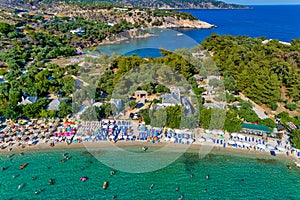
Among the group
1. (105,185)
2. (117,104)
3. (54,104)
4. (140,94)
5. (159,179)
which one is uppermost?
(140,94)

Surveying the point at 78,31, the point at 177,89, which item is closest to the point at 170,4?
the point at 78,31

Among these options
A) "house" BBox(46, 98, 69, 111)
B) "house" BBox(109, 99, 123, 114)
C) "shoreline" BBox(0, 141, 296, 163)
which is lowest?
"shoreline" BBox(0, 141, 296, 163)

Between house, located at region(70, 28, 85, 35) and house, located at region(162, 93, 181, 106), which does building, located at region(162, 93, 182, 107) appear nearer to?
house, located at region(162, 93, 181, 106)

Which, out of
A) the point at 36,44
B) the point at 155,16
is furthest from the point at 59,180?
the point at 155,16

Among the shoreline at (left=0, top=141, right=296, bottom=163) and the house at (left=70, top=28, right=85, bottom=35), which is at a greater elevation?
the house at (left=70, top=28, right=85, bottom=35)

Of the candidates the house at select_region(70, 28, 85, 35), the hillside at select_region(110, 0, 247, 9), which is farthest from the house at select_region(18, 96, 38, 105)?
the hillside at select_region(110, 0, 247, 9)

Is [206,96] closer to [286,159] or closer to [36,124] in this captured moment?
[286,159]

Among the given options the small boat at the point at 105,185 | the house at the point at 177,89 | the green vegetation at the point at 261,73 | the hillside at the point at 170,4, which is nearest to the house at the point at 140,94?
the house at the point at 177,89

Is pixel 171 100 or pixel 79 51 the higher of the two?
pixel 79 51

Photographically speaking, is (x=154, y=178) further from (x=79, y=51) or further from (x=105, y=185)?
(x=79, y=51)
